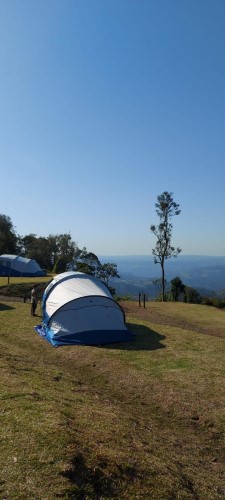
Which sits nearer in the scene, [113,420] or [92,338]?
[113,420]

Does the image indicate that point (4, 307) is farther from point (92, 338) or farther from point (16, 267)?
point (16, 267)

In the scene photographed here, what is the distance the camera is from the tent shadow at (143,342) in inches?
618

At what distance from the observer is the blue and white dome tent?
16.3m

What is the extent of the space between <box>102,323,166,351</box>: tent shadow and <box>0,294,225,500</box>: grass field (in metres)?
0.05

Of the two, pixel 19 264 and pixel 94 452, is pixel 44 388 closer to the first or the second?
pixel 94 452

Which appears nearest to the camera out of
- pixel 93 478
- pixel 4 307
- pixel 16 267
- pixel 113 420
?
pixel 93 478

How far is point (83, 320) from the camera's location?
1680 cm

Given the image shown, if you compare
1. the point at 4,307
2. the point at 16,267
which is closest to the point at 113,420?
the point at 4,307

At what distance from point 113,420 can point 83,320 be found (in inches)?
361

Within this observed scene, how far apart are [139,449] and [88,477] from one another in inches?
64.6

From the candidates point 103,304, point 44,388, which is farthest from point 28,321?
point 44,388

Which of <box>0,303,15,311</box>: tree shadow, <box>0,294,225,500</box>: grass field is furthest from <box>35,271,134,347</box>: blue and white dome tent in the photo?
<box>0,303,15,311</box>: tree shadow

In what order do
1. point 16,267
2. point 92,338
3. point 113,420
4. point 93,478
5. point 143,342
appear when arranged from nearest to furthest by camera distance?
1. point 93,478
2. point 113,420
3. point 92,338
4. point 143,342
5. point 16,267

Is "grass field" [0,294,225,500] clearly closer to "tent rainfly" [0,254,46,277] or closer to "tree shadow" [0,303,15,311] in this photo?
"tree shadow" [0,303,15,311]
